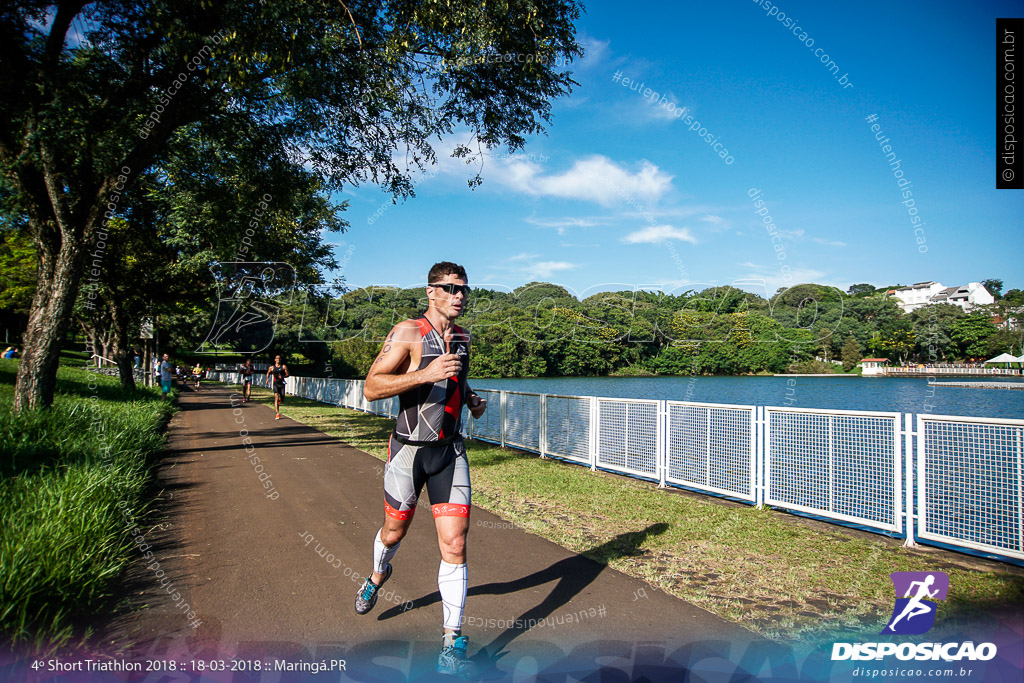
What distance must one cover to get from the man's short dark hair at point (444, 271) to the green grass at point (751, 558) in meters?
2.86

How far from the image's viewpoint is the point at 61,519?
4.51 metres

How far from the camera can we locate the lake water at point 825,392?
12687 millimetres

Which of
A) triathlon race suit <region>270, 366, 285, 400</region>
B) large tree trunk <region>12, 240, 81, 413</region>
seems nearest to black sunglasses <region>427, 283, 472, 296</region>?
large tree trunk <region>12, 240, 81, 413</region>

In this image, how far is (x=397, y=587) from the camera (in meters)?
4.21

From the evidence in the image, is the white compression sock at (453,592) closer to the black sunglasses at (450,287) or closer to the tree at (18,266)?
the black sunglasses at (450,287)

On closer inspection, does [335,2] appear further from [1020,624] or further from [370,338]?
[370,338]

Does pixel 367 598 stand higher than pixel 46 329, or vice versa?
Result: pixel 46 329

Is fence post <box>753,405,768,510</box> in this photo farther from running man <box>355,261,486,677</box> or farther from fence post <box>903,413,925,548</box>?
running man <box>355,261,486,677</box>

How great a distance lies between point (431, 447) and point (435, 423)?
0.15m

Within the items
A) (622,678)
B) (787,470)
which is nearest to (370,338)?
(787,470)

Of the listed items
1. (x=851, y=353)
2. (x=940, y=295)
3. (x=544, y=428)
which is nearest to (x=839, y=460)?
(x=544, y=428)

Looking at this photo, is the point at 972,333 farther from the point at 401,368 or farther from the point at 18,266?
the point at 18,266

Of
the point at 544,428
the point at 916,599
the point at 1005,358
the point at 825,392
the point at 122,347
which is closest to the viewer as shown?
the point at 916,599

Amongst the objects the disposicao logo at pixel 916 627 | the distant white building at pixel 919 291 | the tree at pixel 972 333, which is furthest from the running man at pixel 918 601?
the distant white building at pixel 919 291
